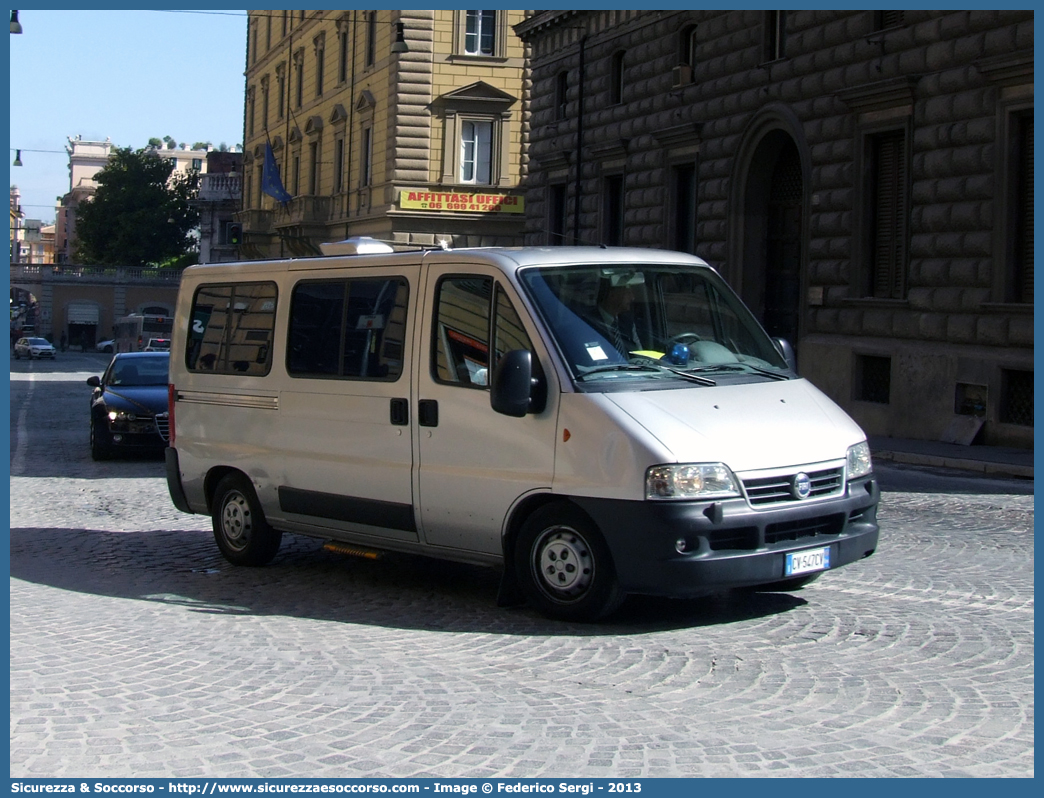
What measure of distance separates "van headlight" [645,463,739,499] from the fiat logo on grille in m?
0.46

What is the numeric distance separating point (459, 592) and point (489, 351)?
66.3 inches

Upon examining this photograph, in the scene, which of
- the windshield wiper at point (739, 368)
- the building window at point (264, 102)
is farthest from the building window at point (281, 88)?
the windshield wiper at point (739, 368)

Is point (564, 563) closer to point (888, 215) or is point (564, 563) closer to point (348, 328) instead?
point (348, 328)

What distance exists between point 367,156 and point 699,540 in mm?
42452

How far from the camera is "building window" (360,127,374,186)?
47.5 meters

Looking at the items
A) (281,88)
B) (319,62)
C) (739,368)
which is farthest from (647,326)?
(281,88)

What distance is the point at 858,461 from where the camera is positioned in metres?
7.80

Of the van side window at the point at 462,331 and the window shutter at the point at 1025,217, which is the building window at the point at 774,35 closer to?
the window shutter at the point at 1025,217

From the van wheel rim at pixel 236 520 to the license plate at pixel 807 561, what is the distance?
4167mm

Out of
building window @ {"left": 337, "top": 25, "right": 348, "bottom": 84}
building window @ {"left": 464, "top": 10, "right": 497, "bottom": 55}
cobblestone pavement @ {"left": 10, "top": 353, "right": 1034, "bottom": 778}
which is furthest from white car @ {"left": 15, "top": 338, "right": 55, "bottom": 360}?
cobblestone pavement @ {"left": 10, "top": 353, "right": 1034, "bottom": 778}

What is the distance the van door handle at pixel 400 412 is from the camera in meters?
8.38

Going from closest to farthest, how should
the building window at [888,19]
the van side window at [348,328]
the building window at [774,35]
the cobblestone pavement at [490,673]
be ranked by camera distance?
the cobblestone pavement at [490,673] → the van side window at [348,328] → the building window at [888,19] → the building window at [774,35]
